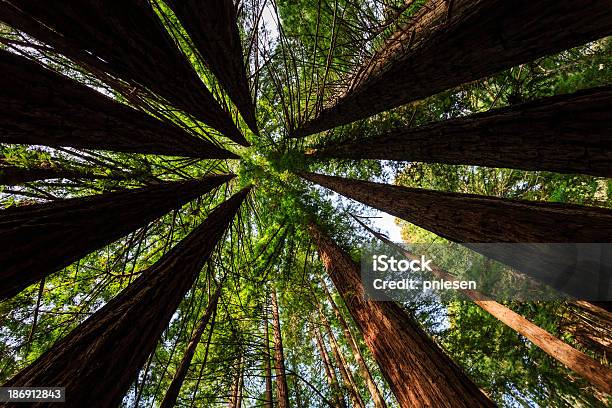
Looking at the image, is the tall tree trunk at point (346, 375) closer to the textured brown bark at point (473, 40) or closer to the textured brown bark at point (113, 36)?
the textured brown bark at point (473, 40)

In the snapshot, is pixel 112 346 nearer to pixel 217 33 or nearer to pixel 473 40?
pixel 217 33

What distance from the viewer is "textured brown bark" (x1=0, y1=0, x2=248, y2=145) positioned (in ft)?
5.57

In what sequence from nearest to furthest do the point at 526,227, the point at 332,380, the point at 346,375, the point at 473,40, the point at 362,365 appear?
the point at 473,40
the point at 526,227
the point at 332,380
the point at 362,365
the point at 346,375

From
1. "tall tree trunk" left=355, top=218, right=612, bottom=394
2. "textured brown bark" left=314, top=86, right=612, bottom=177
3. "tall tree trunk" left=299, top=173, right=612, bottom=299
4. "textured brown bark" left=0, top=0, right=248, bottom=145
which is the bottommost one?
"tall tree trunk" left=355, top=218, right=612, bottom=394

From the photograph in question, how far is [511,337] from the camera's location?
204 inches

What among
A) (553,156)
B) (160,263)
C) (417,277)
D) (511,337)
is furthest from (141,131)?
(511,337)

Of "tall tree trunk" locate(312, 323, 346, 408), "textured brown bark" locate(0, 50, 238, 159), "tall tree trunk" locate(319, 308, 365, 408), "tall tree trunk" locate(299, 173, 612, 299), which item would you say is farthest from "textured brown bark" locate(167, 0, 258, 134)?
"tall tree trunk" locate(319, 308, 365, 408)

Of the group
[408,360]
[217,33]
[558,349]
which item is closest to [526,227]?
[408,360]

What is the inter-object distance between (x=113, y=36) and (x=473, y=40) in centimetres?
261

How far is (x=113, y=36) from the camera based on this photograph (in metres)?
1.97

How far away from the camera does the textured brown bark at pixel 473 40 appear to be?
1.67m

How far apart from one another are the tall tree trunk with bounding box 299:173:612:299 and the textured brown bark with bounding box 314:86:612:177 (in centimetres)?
38

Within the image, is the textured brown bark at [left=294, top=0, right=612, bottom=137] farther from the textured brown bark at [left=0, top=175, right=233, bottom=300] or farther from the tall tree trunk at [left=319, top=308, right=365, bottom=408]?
the tall tree trunk at [left=319, top=308, right=365, bottom=408]

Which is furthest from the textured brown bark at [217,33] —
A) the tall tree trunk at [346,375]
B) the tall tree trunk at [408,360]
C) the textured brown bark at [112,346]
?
the tall tree trunk at [346,375]
